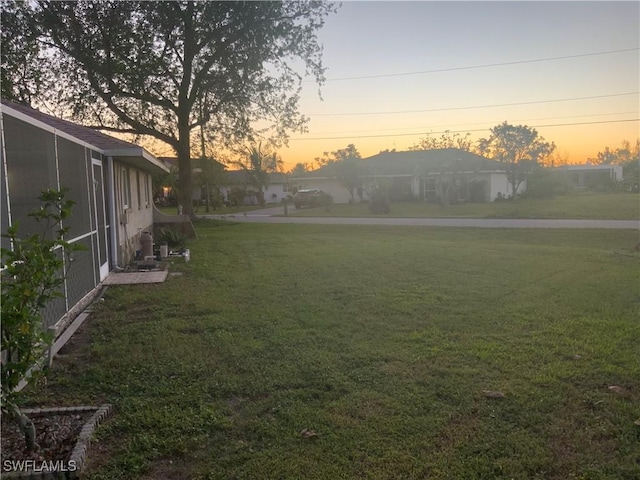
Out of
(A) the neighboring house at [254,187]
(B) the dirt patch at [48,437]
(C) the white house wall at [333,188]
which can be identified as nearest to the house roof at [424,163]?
(C) the white house wall at [333,188]

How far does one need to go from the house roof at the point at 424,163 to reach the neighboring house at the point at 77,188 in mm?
24467

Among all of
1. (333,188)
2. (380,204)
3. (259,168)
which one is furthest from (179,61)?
(259,168)

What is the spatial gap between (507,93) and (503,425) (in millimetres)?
22900

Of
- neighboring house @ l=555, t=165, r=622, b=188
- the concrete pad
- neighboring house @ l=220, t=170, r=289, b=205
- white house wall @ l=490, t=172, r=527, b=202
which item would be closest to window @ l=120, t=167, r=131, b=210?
the concrete pad

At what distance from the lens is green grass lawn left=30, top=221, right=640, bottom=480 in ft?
10.3

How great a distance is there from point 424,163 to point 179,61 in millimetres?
18784

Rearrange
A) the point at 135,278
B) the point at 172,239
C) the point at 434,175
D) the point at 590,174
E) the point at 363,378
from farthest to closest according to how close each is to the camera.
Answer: the point at 590,174 < the point at 434,175 < the point at 172,239 < the point at 135,278 < the point at 363,378

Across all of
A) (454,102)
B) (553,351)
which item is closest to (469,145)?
(454,102)

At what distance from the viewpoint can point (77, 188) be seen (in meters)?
7.06

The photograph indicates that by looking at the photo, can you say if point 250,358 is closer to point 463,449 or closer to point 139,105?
point 463,449

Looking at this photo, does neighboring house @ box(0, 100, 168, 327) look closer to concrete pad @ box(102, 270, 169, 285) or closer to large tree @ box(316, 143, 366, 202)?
concrete pad @ box(102, 270, 169, 285)

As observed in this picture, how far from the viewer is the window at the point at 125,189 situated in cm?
1133

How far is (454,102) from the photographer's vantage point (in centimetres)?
3133

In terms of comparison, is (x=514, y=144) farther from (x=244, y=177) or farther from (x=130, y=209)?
(x=130, y=209)
